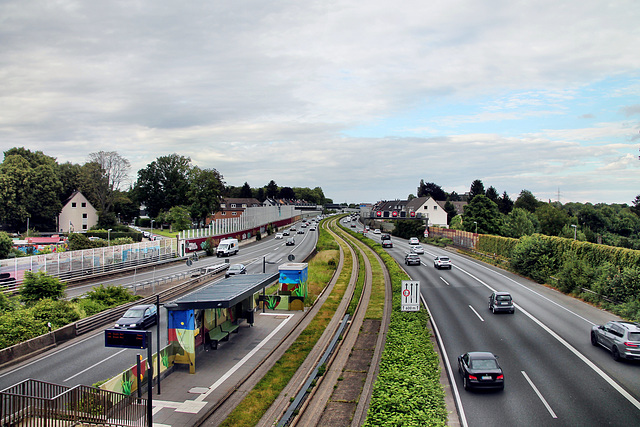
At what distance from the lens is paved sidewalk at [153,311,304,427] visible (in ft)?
55.2

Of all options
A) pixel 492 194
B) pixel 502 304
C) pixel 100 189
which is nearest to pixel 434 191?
pixel 492 194

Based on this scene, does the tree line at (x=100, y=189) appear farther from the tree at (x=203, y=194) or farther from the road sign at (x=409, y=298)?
the road sign at (x=409, y=298)

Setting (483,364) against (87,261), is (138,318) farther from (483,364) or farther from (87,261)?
(87,261)

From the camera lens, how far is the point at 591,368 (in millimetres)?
20828

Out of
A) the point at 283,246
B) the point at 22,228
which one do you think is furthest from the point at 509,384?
the point at 22,228

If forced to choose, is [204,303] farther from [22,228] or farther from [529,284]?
[22,228]

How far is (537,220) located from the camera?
105 metres

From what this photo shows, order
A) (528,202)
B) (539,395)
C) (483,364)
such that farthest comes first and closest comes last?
(528,202) → (483,364) → (539,395)

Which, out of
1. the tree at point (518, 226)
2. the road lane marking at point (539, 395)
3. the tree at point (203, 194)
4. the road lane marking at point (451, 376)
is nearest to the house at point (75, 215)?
the tree at point (203, 194)

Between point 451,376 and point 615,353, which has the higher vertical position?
point 615,353

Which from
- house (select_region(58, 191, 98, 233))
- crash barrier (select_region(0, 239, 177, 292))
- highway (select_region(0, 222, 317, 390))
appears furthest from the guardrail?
house (select_region(58, 191, 98, 233))

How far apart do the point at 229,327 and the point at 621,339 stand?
21.5 metres

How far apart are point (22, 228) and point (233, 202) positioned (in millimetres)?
77692

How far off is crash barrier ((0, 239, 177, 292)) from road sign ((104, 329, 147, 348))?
2623cm
